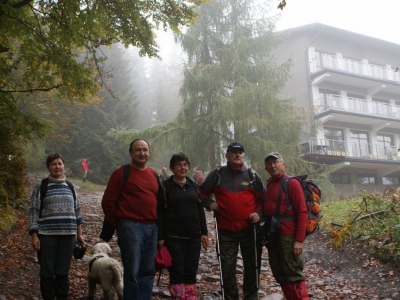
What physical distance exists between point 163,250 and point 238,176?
133 centimetres

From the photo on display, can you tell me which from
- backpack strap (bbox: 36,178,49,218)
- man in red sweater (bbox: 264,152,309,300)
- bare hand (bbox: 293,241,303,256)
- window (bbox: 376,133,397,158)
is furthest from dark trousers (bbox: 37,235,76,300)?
window (bbox: 376,133,397,158)

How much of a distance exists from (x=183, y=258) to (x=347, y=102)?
2305cm

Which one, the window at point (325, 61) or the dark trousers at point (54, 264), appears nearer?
the dark trousers at point (54, 264)

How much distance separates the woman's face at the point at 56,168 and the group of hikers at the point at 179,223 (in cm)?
1

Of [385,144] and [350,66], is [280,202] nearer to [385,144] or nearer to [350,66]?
[350,66]

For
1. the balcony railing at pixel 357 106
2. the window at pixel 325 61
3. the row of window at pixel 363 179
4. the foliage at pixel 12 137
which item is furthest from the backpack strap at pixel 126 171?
the window at pixel 325 61

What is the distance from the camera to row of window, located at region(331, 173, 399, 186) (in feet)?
82.2

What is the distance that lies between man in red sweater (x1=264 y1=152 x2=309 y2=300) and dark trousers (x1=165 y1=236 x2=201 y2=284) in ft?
3.19

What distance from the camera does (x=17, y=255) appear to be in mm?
7137

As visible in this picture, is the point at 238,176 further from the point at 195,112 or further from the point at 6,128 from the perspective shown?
the point at 195,112

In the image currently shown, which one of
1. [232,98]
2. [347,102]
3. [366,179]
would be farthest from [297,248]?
[366,179]

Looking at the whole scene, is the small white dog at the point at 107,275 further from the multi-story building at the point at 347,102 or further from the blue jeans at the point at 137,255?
the multi-story building at the point at 347,102

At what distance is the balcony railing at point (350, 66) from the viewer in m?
25.7

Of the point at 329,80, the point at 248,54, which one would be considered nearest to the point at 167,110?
the point at 329,80
